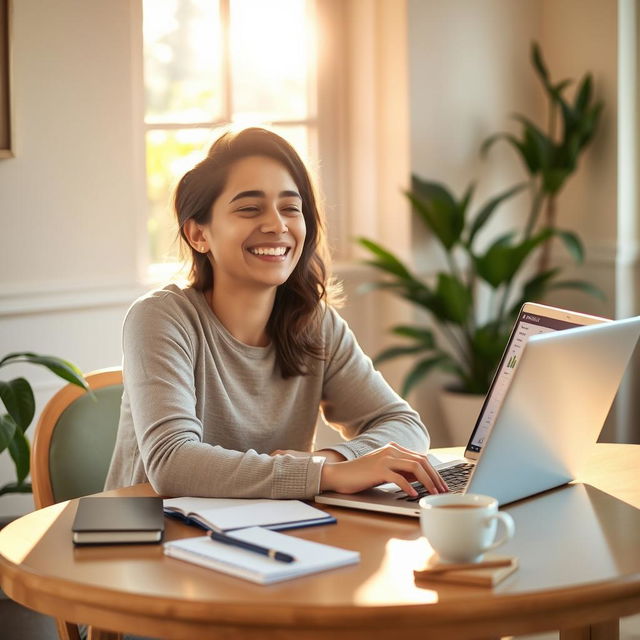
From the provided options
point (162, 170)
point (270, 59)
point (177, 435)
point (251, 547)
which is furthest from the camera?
point (270, 59)

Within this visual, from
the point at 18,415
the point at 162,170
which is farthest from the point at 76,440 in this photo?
the point at 162,170

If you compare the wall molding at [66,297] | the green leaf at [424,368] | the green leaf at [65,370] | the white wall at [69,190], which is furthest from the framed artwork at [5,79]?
the green leaf at [424,368]

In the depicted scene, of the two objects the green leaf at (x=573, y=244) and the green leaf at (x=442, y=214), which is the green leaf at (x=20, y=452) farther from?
the green leaf at (x=573, y=244)

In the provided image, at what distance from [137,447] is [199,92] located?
79.8 inches

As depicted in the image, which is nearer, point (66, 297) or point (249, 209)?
point (249, 209)

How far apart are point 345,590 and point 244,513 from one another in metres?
0.30

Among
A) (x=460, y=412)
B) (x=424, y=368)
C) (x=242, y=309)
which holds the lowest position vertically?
(x=460, y=412)

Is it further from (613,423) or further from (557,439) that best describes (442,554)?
(613,423)

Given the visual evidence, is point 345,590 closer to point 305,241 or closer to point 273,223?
point 273,223

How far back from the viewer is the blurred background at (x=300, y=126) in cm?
310

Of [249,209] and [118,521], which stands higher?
[249,209]

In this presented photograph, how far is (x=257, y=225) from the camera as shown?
1.91m

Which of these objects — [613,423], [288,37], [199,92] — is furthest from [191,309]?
[613,423]

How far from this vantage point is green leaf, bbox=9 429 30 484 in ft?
7.61
